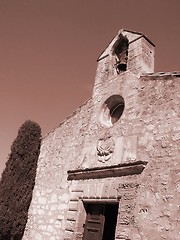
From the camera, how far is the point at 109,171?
5152 millimetres

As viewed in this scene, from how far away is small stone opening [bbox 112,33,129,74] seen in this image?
656cm

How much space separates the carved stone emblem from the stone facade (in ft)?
0.07

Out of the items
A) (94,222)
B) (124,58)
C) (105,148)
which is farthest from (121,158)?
(124,58)

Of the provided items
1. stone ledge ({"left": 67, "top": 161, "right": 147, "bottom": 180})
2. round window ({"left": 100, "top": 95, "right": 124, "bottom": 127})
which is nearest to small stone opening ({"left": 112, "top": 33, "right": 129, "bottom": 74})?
round window ({"left": 100, "top": 95, "right": 124, "bottom": 127})

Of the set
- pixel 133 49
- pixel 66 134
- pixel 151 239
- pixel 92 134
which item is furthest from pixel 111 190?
pixel 133 49

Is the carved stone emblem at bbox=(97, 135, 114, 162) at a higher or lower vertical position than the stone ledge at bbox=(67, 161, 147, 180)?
higher

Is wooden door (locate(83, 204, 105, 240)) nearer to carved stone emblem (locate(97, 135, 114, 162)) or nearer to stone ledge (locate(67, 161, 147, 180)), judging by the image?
stone ledge (locate(67, 161, 147, 180))

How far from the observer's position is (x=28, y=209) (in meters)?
7.63

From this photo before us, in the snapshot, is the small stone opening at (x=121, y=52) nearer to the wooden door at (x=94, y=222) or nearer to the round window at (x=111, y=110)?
the round window at (x=111, y=110)

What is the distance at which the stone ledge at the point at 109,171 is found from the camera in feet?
15.1

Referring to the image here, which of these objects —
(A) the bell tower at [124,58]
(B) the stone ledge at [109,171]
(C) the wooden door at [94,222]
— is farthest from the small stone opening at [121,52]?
(C) the wooden door at [94,222]

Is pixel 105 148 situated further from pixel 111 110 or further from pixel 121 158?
pixel 111 110

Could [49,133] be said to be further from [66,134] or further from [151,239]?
[151,239]

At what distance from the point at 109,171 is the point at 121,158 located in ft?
1.18
